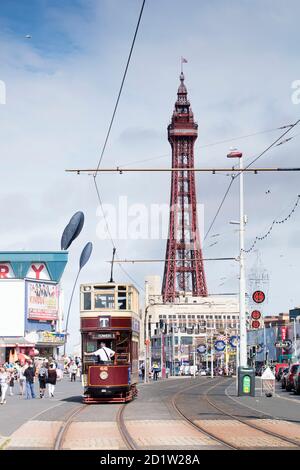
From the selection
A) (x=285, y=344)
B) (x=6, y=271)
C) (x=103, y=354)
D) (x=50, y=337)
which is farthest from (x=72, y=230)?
(x=103, y=354)

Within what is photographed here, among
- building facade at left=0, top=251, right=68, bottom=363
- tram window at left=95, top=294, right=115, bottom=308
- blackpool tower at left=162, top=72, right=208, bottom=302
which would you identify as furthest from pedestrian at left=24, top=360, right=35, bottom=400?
blackpool tower at left=162, top=72, right=208, bottom=302

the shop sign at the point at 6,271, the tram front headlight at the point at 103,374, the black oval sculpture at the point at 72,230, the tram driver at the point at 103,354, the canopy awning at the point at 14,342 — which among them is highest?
the black oval sculpture at the point at 72,230

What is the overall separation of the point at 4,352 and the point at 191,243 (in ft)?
215

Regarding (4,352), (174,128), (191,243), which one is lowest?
(4,352)

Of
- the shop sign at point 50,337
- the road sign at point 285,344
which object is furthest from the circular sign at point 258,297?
the road sign at point 285,344

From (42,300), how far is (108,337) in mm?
65994

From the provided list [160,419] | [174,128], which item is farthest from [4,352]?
[174,128]

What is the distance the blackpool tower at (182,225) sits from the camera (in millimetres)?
151750

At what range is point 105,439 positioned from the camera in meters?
18.4

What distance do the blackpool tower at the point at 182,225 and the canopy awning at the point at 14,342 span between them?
58235 mm

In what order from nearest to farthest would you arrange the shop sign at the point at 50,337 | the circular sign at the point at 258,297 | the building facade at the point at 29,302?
the circular sign at the point at 258,297, the building facade at the point at 29,302, the shop sign at the point at 50,337

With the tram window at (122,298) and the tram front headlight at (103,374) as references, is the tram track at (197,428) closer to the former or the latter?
the tram front headlight at (103,374)

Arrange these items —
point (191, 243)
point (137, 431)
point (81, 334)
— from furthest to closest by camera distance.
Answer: point (191, 243)
point (81, 334)
point (137, 431)
